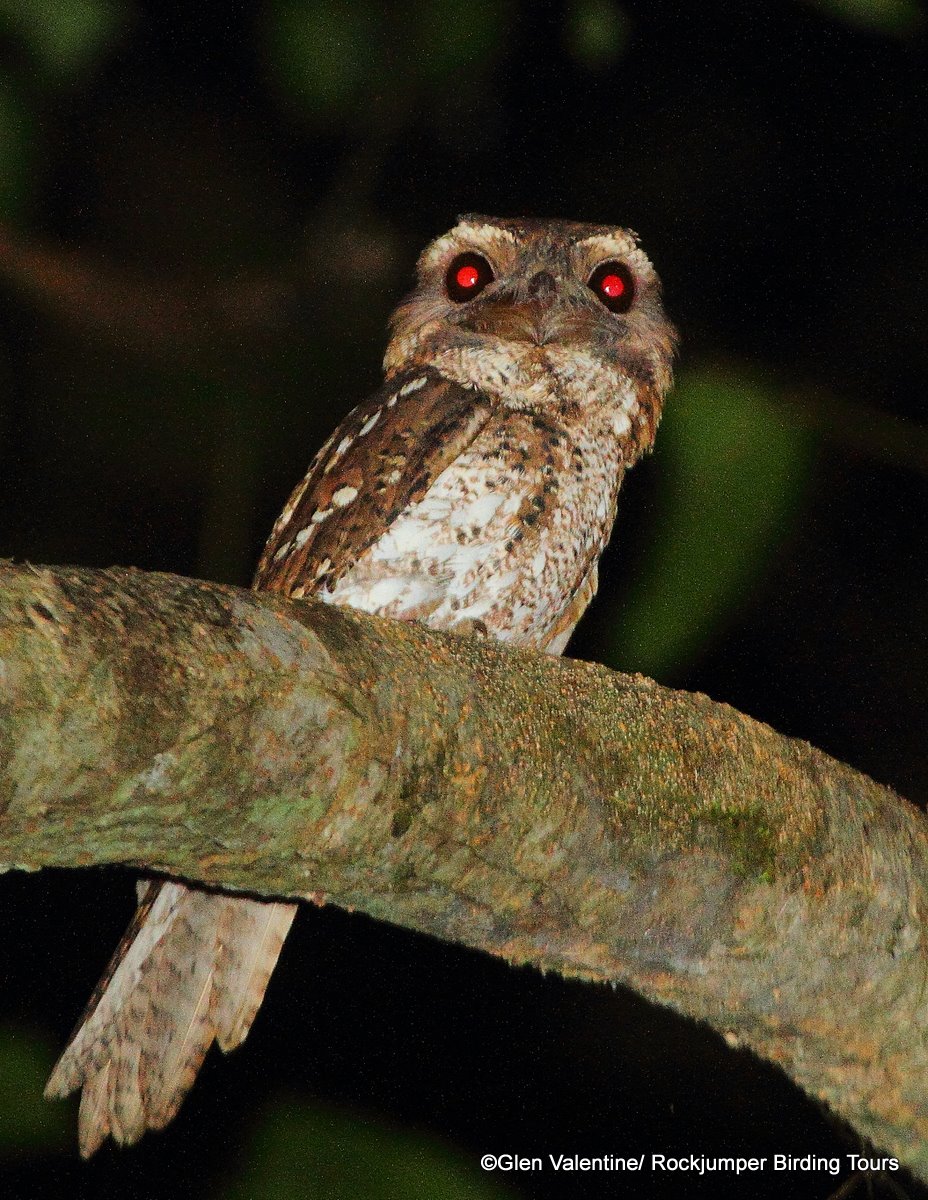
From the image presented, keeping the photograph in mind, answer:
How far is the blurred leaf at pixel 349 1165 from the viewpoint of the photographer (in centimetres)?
202

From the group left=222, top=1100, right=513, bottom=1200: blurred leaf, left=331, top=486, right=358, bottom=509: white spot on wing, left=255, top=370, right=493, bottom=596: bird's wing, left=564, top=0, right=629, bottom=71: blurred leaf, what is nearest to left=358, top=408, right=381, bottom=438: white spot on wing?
left=255, top=370, right=493, bottom=596: bird's wing

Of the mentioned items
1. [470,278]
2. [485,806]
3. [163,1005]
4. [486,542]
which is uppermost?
[470,278]

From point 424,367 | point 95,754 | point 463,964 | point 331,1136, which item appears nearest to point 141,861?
point 95,754

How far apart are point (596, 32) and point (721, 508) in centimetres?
83

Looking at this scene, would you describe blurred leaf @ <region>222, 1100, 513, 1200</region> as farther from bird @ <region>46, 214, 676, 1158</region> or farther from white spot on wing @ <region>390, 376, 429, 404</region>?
white spot on wing @ <region>390, 376, 429, 404</region>

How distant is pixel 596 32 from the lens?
1.57m

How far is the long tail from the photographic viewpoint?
170 centimetres

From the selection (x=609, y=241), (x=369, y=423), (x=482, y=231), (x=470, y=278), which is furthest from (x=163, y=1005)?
(x=609, y=241)

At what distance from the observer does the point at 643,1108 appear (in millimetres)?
3633

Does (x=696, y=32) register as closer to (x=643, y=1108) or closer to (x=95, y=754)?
(x=95, y=754)

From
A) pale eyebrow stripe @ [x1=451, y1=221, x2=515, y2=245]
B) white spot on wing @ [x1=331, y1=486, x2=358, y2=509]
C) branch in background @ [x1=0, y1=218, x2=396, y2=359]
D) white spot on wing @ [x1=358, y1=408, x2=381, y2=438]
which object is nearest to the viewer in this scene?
branch in background @ [x1=0, y1=218, x2=396, y2=359]

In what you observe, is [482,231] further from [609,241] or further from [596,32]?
[596,32]

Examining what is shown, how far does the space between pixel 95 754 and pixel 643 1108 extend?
3.31 metres

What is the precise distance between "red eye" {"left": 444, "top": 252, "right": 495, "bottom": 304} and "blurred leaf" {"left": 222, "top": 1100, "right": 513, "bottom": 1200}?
71.4 inches
